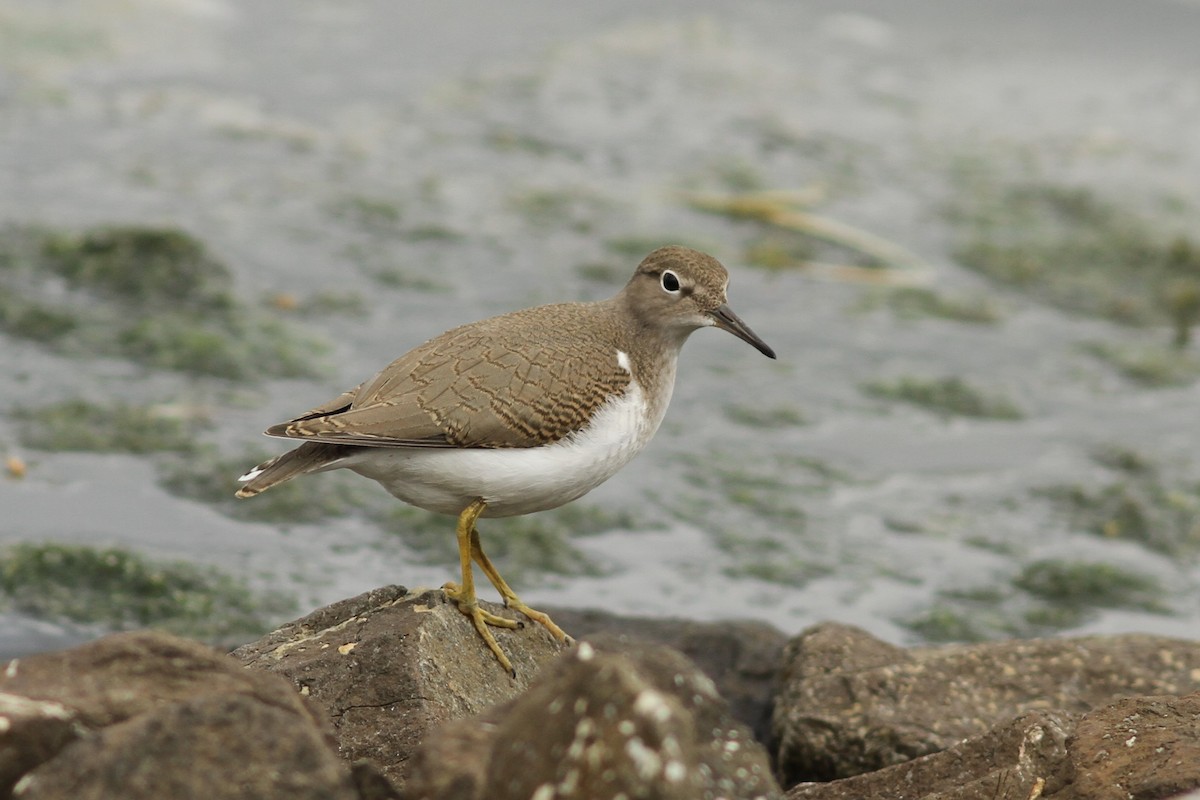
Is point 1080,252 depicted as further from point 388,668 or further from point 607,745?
point 607,745

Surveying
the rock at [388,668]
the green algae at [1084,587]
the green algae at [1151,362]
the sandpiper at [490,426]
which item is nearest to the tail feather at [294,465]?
the sandpiper at [490,426]

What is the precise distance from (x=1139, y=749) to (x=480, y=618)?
2.20 meters

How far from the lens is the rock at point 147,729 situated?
303cm

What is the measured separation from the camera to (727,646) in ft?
20.5

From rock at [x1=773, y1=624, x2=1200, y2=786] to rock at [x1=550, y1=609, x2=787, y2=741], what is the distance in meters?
0.27

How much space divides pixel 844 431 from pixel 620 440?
4102mm

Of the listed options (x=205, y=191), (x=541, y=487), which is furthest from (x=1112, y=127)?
(x=541, y=487)

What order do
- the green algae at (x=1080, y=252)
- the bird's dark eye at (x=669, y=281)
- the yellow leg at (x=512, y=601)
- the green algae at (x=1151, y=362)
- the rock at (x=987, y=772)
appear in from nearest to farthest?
the rock at (x=987, y=772), the yellow leg at (x=512, y=601), the bird's dark eye at (x=669, y=281), the green algae at (x=1151, y=362), the green algae at (x=1080, y=252)

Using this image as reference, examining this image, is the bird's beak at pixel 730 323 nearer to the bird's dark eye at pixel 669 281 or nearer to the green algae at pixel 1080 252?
the bird's dark eye at pixel 669 281

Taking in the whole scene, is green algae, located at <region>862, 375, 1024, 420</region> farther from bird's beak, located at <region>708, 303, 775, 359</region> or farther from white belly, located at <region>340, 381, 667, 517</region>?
white belly, located at <region>340, 381, 667, 517</region>

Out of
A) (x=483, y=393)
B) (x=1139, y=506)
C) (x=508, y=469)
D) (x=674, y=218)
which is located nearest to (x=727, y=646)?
(x=508, y=469)

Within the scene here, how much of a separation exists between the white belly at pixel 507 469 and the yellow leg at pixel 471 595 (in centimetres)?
5

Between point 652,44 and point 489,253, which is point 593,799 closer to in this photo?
point 489,253

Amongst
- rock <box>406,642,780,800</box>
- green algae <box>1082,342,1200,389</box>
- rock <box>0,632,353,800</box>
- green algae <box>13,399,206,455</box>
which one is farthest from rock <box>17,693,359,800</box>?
green algae <box>1082,342,1200,389</box>
